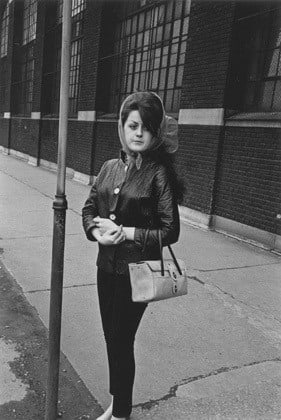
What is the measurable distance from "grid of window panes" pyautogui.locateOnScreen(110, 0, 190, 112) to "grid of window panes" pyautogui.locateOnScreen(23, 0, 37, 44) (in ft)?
25.6

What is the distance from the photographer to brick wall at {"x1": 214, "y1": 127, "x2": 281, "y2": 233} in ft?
19.5

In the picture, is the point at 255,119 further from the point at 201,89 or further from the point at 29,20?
the point at 29,20

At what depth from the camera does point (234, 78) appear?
677cm

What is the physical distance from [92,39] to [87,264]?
831 cm

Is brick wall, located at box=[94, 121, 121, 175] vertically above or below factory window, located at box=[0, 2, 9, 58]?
below

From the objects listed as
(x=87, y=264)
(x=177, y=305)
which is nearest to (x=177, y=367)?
(x=177, y=305)

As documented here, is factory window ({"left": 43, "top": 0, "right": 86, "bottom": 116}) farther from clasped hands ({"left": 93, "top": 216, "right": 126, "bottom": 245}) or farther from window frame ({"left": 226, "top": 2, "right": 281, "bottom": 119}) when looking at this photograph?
clasped hands ({"left": 93, "top": 216, "right": 126, "bottom": 245})

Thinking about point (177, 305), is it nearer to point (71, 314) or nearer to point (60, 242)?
point (71, 314)

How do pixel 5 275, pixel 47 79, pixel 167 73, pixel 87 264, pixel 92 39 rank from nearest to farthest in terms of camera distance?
pixel 5 275
pixel 87 264
pixel 167 73
pixel 92 39
pixel 47 79

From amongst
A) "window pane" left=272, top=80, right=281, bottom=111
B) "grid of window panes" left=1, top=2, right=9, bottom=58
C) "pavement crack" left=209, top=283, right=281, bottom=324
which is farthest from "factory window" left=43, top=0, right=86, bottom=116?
"pavement crack" left=209, top=283, right=281, bottom=324

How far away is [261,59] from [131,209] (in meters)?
5.46

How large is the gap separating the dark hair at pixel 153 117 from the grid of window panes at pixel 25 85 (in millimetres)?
16849

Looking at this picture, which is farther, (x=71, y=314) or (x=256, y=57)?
(x=256, y=57)

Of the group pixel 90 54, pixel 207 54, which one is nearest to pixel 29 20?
pixel 90 54
